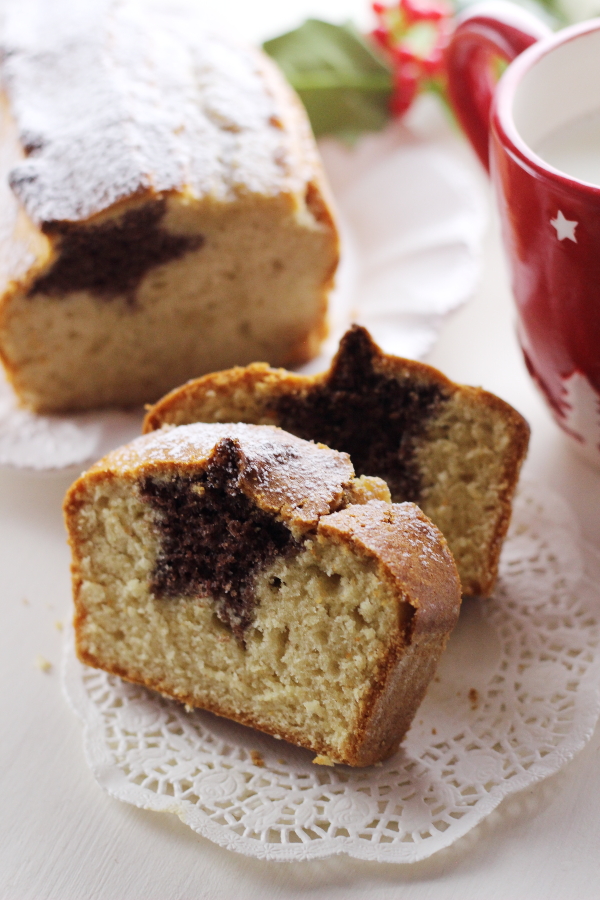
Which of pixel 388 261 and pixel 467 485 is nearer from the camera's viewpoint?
pixel 467 485

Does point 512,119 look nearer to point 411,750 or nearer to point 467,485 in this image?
point 467,485

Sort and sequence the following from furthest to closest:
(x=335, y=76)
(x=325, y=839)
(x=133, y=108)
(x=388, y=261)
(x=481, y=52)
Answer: (x=335, y=76), (x=388, y=261), (x=133, y=108), (x=481, y=52), (x=325, y=839)

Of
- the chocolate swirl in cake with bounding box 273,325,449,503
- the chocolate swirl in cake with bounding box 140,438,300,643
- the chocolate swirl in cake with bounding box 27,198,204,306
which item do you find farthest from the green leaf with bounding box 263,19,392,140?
A: the chocolate swirl in cake with bounding box 140,438,300,643

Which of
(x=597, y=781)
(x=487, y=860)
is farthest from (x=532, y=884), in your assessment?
(x=597, y=781)

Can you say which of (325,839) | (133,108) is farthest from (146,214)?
(325,839)

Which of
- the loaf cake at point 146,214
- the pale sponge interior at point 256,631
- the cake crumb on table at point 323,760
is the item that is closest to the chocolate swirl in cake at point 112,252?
the loaf cake at point 146,214

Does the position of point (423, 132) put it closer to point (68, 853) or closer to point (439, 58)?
point (439, 58)

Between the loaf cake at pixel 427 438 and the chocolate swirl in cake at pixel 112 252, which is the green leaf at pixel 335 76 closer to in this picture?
the chocolate swirl in cake at pixel 112 252
